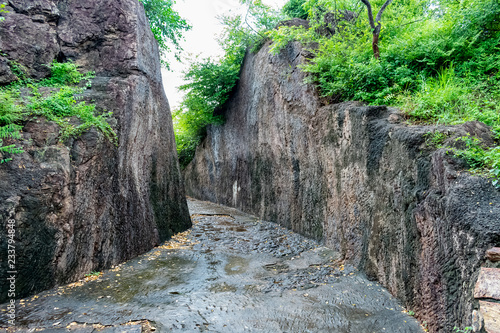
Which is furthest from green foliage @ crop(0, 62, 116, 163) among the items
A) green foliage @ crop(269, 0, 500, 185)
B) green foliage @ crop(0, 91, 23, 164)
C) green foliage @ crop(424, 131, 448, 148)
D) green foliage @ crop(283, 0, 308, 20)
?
green foliage @ crop(283, 0, 308, 20)

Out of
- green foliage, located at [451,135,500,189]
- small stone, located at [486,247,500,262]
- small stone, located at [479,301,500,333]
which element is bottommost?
small stone, located at [479,301,500,333]

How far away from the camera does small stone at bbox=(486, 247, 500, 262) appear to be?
226cm

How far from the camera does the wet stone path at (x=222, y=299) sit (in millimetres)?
3443

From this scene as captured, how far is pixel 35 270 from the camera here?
4.15 m

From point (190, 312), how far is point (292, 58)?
790cm

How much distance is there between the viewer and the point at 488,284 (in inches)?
87.5

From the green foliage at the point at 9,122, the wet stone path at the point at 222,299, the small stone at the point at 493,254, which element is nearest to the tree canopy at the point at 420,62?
the small stone at the point at 493,254

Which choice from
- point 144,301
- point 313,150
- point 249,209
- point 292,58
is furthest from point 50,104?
point 249,209

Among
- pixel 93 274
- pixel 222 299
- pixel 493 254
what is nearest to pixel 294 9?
pixel 222 299

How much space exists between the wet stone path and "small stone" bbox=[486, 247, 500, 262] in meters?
1.42

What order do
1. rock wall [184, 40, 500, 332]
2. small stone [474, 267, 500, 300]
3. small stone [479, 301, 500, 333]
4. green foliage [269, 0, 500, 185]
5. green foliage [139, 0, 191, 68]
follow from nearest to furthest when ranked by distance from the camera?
small stone [479, 301, 500, 333] → small stone [474, 267, 500, 300] → rock wall [184, 40, 500, 332] → green foliage [269, 0, 500, 185] → green foliage [139, 0, 191, 68]

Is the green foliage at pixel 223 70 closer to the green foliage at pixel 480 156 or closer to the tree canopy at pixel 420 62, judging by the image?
the tree canopy at pixel 420 62

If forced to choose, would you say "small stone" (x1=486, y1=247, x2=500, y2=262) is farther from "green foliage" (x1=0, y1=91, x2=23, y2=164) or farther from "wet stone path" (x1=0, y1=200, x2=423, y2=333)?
"green foliage" (x1=0, y1=91, x2=23, y2=164)

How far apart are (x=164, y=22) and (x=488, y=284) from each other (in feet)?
40.7
